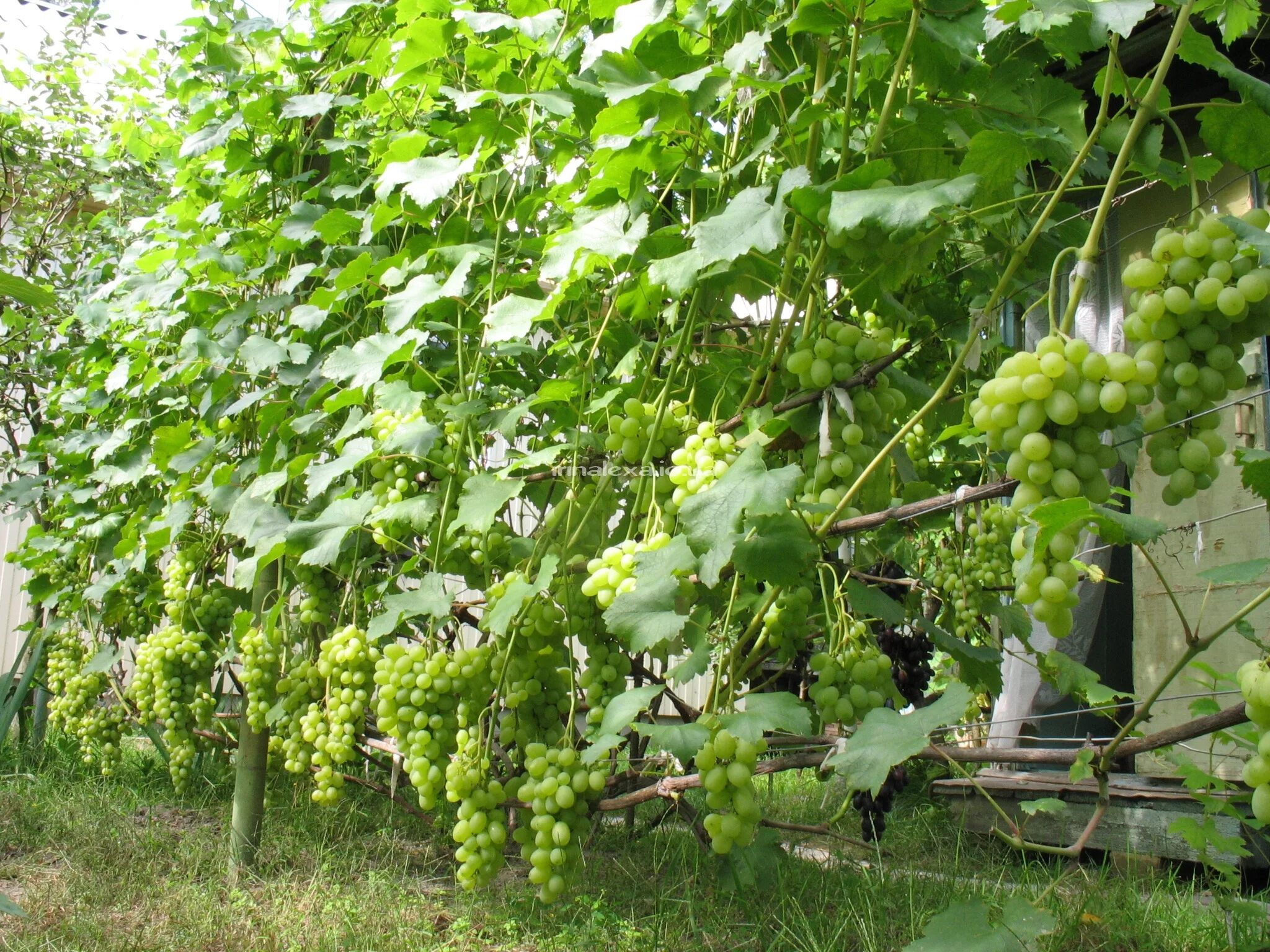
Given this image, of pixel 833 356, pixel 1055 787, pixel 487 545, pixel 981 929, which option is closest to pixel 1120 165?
pixel 833 356

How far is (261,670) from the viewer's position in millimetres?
2211

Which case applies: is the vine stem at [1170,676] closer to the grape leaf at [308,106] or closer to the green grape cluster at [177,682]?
the grape leaf at [308,106]

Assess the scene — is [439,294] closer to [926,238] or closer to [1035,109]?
[926,238]

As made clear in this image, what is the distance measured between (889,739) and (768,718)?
15 cm

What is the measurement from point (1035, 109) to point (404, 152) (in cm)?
114

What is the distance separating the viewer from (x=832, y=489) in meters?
1.24

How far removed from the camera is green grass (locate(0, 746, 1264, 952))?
1804 mm

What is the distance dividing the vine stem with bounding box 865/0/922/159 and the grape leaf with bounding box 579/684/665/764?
703 mm

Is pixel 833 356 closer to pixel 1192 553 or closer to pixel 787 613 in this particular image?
pixel 787 613

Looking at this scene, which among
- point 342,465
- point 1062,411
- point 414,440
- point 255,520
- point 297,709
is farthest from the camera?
point 297,709

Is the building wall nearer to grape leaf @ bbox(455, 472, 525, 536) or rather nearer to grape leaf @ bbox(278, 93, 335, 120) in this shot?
grape leaf @ bbox(455, 472, 525, 536)

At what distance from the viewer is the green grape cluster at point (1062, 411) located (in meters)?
0.82

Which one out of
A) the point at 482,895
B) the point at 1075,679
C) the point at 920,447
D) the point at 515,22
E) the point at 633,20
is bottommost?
the point at 482,895

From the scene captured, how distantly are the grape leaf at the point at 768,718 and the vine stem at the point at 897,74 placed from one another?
26.1 inches
